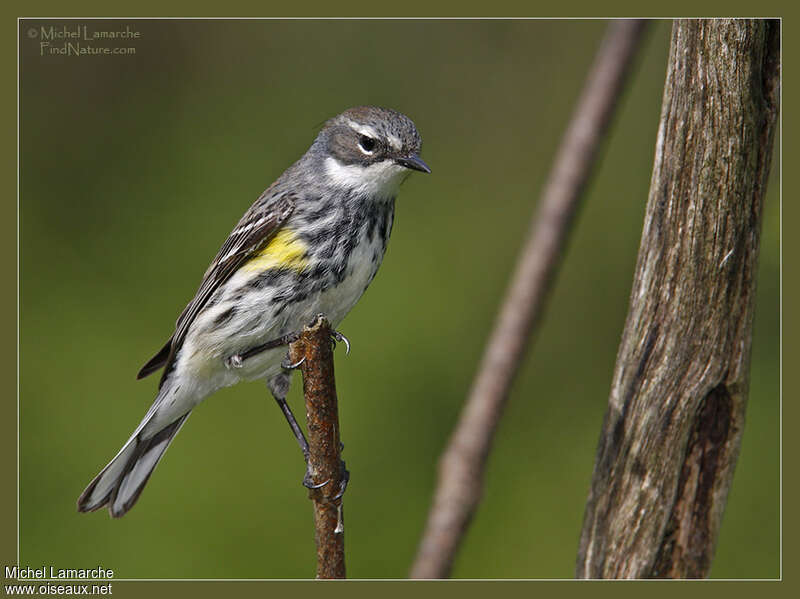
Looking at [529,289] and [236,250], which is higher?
[236,250]

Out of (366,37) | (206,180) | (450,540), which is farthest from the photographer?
(366,37)

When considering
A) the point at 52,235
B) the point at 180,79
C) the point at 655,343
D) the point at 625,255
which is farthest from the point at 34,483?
the point at 625,255

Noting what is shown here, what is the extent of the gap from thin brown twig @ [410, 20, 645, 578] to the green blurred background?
0.62 meters

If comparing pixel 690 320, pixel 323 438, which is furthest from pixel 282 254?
pixel 690 320

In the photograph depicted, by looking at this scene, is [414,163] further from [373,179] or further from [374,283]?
[374,283]

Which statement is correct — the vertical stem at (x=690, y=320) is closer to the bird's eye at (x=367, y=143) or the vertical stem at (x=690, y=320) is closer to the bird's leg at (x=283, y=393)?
the bird's eye at (x=367, y=143)

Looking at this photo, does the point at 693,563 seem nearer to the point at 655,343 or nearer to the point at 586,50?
the point at 655,343

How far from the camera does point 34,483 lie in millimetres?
4031

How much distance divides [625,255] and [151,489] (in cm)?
264

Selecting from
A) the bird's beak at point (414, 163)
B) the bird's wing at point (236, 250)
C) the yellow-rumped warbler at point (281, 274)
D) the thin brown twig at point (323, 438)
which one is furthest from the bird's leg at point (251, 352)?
the bird's beak at point (414, 163)

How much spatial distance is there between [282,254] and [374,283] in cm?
120

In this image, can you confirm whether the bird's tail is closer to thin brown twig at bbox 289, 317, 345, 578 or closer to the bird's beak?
thin brown twig at bbox 289, 317, 345, 578

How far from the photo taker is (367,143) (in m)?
3.57

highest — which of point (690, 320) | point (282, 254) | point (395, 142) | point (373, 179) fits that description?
point (395, 142)
